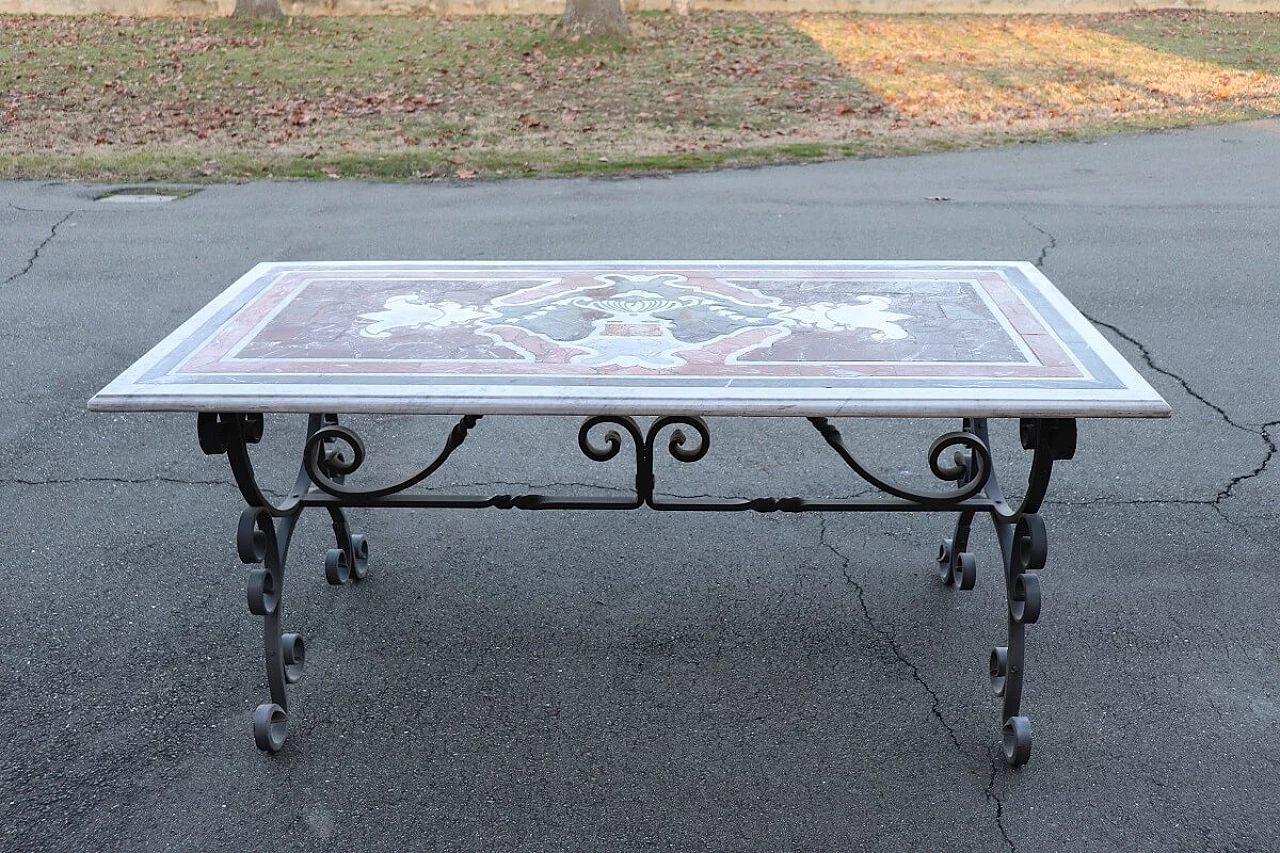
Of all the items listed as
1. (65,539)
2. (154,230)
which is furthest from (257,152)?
(65,539)

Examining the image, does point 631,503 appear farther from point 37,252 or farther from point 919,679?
point 37,252

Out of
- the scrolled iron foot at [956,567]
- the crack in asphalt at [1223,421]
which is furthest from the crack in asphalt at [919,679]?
the crack in asphalt at [1223,421]

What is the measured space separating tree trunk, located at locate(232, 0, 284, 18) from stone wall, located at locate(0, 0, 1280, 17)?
0.94 metres

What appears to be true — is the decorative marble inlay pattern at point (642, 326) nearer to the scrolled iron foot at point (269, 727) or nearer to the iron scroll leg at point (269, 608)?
the iron scroll leg at point (269, 608)

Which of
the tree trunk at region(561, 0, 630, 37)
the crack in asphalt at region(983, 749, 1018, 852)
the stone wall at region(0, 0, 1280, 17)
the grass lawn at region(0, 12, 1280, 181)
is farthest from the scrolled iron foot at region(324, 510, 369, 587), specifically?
the stone wall at region(0, 0, 1280, 17)

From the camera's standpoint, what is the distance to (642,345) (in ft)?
8.88

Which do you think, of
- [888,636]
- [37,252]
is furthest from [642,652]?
[37,252]

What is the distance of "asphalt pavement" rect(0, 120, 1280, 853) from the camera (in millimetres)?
2531

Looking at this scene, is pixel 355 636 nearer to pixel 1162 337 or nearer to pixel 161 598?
pixel 161 598

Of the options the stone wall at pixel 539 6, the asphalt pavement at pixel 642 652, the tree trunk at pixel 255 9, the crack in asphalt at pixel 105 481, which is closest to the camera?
the asphalt pavement at pixel 642 652

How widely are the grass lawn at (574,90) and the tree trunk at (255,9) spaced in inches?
13.4

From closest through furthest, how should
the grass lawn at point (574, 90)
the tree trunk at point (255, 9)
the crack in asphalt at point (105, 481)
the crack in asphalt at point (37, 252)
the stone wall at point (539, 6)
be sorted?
the crack in asphalt at point (105, 481) < the crack in asphalt at point (37, 252) < the grass lawn at point (574, 90) < the tree trunk at point (255, 9) < the stone wall at point (539, 6)

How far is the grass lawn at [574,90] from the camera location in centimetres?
933

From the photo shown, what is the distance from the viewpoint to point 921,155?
9.11 metres
